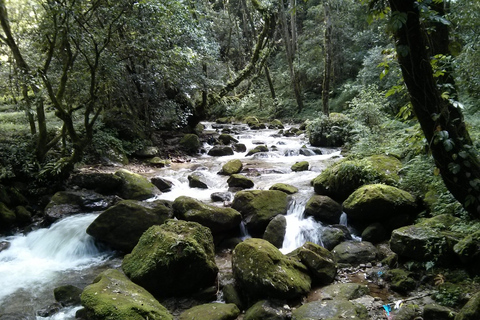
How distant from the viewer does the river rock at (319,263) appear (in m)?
5.00

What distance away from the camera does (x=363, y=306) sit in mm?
4074

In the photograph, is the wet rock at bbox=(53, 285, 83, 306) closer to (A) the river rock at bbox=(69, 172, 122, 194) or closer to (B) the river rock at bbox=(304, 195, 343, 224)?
(A) the river rock at bbox=(69, 172, 122, 194)

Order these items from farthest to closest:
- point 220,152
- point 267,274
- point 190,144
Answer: point 190,144
point 220,152
point 267,274

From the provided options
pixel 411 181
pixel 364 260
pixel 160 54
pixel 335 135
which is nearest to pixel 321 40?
pixel 335 135

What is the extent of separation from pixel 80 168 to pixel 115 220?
480cm

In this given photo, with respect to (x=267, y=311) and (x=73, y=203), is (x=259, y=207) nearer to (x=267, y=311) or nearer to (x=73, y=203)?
(x=267, y=311)

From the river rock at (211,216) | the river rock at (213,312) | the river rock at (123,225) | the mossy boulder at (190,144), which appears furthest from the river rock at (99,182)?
the mossy boulder at (190,144)

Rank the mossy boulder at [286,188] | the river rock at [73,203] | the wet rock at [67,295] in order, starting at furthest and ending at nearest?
the mossy boulder at [286,188]
the river rock at [73,203]
the wet rock at [67,295]

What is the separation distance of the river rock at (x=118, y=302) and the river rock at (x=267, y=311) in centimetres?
106

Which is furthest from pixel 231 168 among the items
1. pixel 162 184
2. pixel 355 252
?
pixel 355 252

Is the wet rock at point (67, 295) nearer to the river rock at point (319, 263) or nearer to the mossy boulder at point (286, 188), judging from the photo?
the river rock at point (319, 263)

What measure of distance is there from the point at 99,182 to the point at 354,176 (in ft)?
22.1

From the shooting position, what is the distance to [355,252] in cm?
558

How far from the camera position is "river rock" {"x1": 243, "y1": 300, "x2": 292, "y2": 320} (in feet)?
13.6
